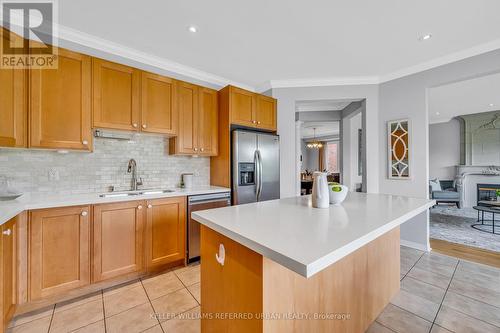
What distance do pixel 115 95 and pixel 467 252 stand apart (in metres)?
4.80

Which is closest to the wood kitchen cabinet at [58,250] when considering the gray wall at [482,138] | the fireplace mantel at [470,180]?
the fireplace mantel at [470,180]

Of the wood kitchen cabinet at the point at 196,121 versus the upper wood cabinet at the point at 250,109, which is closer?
the wood kitchen cabinet at the point at 196,121

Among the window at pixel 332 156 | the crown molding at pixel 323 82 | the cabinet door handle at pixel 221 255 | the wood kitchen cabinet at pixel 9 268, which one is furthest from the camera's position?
the window at pixel 332 156

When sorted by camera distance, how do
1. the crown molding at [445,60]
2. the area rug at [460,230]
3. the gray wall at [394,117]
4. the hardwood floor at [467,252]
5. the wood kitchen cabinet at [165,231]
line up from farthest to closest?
the area rug at [460,230], the gray wall at [394,117], the hardwood floor at [467,252], the crown molding at [445,60], the wood kitchen cabinet at [165,231]

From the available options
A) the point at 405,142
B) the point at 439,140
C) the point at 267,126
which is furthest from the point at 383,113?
the point at 439,140

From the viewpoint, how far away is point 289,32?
7.50 ft

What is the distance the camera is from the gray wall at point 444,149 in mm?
6590

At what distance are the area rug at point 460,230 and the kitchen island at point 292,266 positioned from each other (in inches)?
111

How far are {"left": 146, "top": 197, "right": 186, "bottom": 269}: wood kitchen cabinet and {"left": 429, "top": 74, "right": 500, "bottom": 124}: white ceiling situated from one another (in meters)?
4.94

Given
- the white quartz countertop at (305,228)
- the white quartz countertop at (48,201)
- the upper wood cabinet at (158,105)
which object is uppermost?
the upper wood cabinet at (158,105)

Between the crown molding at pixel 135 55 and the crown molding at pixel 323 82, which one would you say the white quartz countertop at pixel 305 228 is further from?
the crown molding at pixel 323 82

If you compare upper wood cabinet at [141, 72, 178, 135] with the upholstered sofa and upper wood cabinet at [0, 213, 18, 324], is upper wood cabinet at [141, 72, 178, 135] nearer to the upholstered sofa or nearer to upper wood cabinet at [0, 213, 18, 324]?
upper wood cabinet at [0, 213, 18, 324]

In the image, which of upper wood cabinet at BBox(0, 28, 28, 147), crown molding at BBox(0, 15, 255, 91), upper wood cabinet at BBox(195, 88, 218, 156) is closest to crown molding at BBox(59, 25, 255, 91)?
crown molding at BBox(0, 15, 255, 91)

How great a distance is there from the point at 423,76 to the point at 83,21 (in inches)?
162
